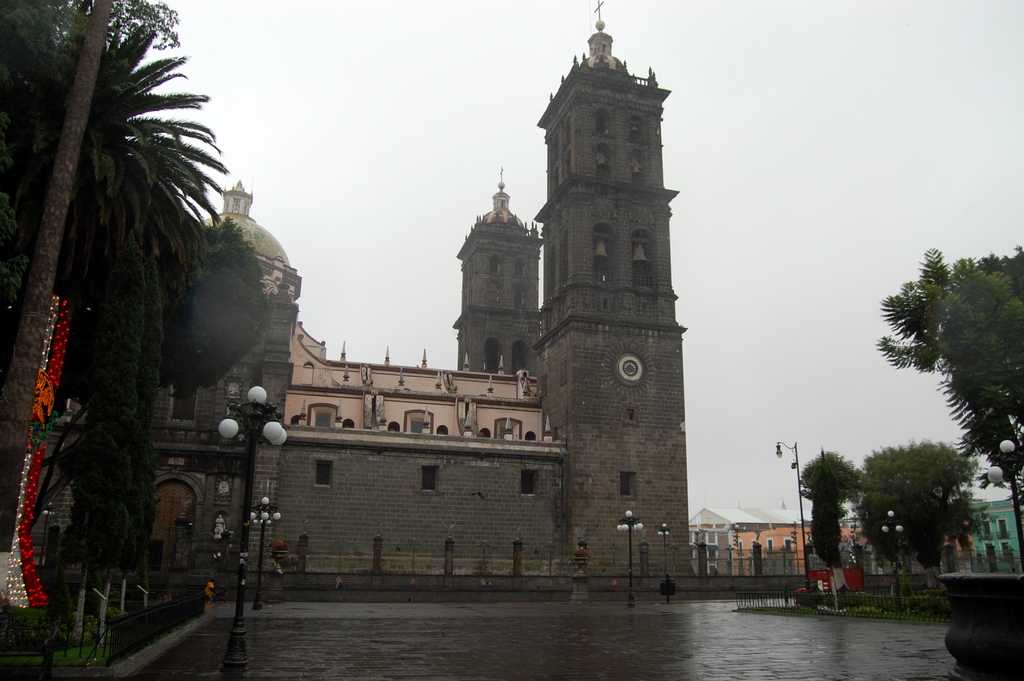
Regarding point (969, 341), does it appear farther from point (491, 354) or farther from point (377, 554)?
point (491, 354)

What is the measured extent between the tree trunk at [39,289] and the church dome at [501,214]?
41.7 metres

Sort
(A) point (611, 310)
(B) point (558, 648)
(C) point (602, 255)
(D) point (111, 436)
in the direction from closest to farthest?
(D) point (111, 436) < (B) point (558, 648) < (A) point (611, 310) < (C) point (602, 255)

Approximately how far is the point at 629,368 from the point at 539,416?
6608 millimetres

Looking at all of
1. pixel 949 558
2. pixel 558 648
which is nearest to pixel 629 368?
pixel 949 558

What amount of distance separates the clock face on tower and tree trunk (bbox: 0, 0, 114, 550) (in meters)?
27.8

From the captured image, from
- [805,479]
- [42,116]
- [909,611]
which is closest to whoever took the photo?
[42,116]

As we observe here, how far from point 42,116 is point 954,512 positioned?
45.2m

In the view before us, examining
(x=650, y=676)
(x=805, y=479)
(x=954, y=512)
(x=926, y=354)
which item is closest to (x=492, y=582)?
(x=926, y=354)

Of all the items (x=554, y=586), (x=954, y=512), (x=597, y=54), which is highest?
(x=597, y=54)

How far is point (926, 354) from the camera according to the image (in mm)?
19828

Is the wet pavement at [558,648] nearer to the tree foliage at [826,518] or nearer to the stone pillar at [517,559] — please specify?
the tree foliage at [826,518]

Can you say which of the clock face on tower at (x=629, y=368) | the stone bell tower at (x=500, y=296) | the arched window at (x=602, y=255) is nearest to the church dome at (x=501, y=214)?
the stone bell tower at (x=500, y=296)

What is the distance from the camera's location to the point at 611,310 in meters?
39.8

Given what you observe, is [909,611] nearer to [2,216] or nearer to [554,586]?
[554,586]
